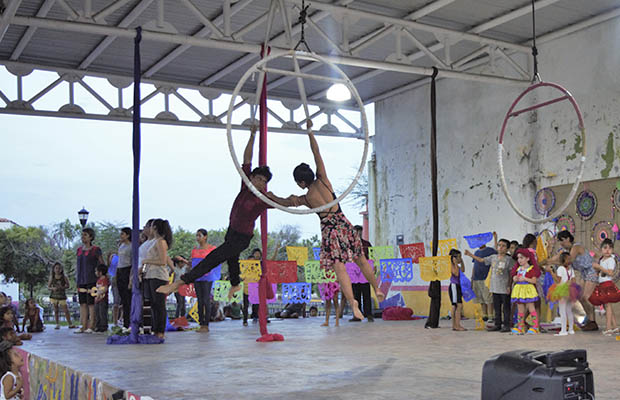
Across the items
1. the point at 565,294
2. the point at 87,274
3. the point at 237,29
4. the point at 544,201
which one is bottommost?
the point at 565,294

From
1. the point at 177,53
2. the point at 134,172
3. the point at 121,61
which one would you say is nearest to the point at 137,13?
the point at 177,53

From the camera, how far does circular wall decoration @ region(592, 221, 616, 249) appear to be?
10211 mm

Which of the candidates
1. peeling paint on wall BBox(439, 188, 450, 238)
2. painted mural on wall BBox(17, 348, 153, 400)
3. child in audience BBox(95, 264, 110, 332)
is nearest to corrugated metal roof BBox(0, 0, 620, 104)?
peeling paint on wall BBox(439, 188, 450, 238)

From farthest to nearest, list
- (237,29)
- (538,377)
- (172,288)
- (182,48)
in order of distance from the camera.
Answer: (182,48)
(237,29)
(172,288)
(538,377)

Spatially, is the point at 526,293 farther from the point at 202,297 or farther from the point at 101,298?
the point at 101,298

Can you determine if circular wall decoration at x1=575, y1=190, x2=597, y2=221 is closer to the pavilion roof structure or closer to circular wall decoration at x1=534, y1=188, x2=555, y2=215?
circular wall decoration at x1=534, y1=188, x2=555, y2=215

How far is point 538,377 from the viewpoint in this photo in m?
3.31

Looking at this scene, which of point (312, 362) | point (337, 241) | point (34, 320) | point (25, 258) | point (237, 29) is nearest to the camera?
point (312, 362)

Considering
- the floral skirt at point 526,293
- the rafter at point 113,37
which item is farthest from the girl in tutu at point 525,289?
the rafter at point 113,37

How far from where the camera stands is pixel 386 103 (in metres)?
15.3

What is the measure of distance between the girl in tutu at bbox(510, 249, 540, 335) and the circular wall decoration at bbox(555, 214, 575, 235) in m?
2.24

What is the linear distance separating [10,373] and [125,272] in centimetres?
276

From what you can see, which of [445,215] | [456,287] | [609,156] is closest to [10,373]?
[456,287]

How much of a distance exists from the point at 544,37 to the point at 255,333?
7.05 meters
